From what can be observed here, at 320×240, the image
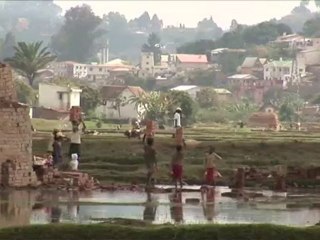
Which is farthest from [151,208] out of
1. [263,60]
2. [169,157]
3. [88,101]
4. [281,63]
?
[263,60]

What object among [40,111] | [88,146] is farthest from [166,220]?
[40,111]

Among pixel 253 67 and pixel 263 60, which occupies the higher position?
pixel 263 60

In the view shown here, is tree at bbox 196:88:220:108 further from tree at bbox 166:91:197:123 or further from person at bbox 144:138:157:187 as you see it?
person at bbox 144:138:157:187

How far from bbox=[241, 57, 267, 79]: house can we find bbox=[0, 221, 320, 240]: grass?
15606cm

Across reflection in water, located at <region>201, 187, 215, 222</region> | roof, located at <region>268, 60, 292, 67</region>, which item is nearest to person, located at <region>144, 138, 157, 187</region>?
reflection in water, located at <region>201, 187, 215, 222</region>

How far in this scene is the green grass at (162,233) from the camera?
754 inches

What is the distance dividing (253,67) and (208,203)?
15161 centimetres

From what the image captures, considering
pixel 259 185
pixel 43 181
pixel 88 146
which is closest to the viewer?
pixel 43 181

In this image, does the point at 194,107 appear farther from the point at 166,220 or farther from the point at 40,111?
the point at 166,220

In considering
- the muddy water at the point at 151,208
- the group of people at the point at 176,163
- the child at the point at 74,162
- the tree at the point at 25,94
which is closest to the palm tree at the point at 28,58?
the tree at the point at 25,94

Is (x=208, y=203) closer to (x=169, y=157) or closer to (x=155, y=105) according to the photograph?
(x=169, y=157)

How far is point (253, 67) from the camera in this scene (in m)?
178

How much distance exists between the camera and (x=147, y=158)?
31.2 meters

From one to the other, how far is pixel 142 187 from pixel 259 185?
12.5ft
